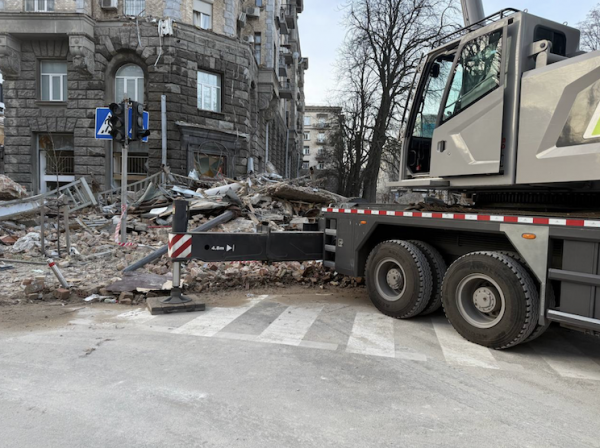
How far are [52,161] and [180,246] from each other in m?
17.8

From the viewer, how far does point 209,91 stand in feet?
71.7

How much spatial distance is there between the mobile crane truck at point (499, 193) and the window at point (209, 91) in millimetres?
17009

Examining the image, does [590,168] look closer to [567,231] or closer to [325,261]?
[567,231]

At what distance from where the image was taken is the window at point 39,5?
19.5m

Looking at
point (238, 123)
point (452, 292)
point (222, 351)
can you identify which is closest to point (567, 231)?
point (452, 292)

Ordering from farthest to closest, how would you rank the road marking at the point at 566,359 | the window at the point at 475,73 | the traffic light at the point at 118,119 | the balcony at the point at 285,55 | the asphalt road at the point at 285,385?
1. the balcony at the point at 285,55
2. the traffic light at the point at 118,119
3. the window at the point at 475,73
4. the road marking at the point at 566,359
5. the asphalt road at the point at 285,385

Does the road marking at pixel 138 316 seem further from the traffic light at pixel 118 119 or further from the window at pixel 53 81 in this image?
the window at pixel 53 81

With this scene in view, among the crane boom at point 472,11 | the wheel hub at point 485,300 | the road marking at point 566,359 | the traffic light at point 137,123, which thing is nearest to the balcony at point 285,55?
the traffic light at point 137,123

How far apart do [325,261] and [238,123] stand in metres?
17.3

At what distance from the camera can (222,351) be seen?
14.0ft

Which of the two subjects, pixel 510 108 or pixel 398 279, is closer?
pixel 510 108

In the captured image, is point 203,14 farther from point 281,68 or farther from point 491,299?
point 491,299

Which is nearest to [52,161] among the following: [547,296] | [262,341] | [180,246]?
[180,246]

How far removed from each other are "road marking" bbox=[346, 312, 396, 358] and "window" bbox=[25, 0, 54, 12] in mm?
21503
